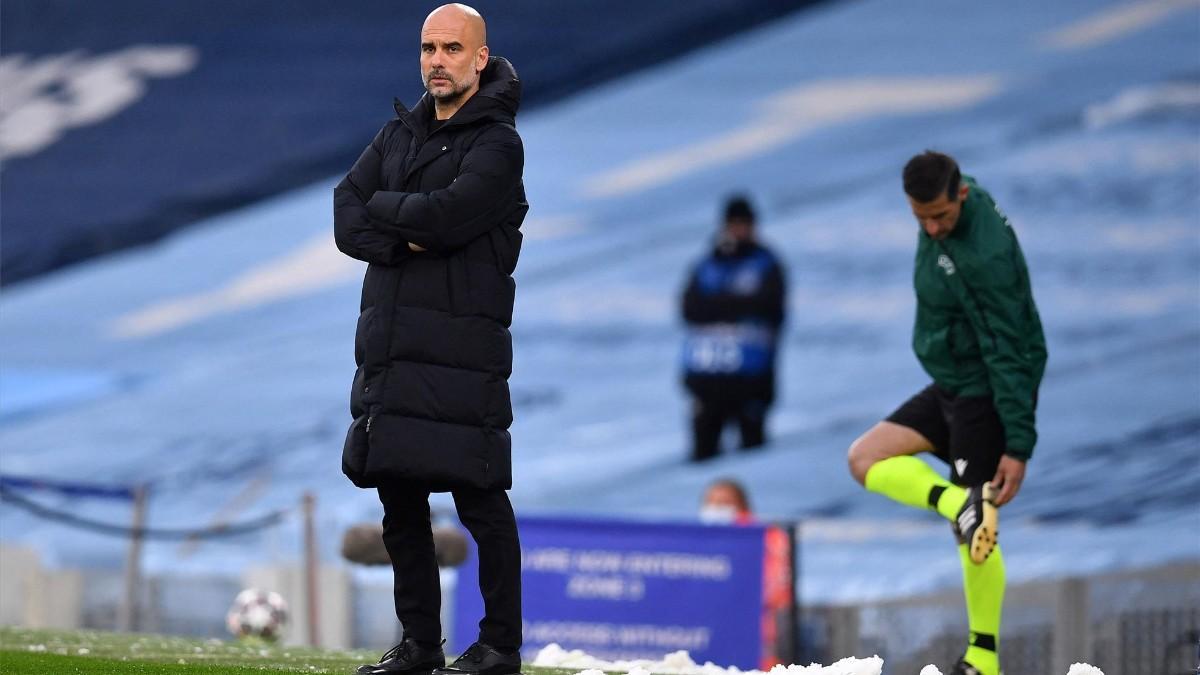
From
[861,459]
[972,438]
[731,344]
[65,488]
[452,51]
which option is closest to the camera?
[452,51]

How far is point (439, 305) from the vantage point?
445cm

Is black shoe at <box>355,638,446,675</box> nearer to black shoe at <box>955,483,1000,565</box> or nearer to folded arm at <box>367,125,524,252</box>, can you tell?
folded arm at <box>367,125,524,252</box>

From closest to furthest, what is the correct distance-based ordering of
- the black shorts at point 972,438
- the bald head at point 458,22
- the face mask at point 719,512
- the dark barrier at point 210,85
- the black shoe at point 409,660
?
the bald head at point 458,22 → the black shoe at point 409,660 → the black shorts at point 972,438 → the face mask at point 719,512 → the dark barrier at point 210,85

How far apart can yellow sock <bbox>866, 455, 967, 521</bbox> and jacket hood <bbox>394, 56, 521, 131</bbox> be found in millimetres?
1749

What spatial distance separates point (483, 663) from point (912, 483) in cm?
168

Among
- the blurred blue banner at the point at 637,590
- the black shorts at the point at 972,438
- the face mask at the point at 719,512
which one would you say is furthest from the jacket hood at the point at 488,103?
the face mask at the point at 719,512

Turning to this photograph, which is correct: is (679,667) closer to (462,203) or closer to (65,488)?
(462,203)

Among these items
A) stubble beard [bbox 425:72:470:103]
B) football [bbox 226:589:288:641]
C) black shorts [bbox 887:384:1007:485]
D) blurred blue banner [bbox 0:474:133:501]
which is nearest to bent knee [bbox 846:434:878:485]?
black shorts [bbox 887:384:1007:485]

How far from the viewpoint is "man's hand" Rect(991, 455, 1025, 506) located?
5453 mm

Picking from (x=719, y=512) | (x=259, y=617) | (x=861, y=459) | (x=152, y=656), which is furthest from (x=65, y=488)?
A: (x=861, y=459)

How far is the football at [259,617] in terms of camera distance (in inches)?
350

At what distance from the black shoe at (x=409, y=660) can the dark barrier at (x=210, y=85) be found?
11.4m

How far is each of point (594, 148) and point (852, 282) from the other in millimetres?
2508

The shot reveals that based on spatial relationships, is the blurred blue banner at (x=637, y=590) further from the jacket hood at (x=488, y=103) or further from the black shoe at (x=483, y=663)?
the jacket hood at (x=488, y=103)
